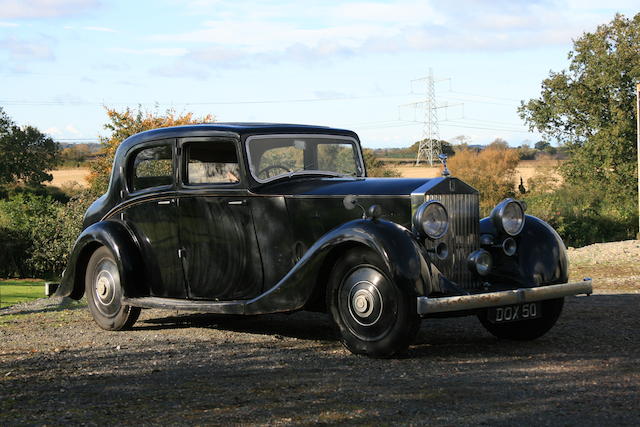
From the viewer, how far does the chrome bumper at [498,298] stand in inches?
250

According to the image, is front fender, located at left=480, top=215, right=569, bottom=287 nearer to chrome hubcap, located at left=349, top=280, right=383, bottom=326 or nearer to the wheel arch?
the wheel arch

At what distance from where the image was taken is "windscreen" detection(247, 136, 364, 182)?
8.07 meters

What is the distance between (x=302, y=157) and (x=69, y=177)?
6709 cm

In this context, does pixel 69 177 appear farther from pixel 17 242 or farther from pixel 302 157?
pixel 302 157

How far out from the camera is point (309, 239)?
7566 mm

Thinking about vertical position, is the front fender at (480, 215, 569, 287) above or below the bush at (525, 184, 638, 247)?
above

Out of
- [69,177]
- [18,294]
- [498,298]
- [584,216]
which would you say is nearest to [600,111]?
[584,216]

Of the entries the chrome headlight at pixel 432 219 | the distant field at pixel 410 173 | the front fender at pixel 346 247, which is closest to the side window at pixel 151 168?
the front fender at pixel 346 247

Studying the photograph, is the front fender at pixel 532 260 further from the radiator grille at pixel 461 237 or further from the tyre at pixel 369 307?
the tyre at pixel 369 307

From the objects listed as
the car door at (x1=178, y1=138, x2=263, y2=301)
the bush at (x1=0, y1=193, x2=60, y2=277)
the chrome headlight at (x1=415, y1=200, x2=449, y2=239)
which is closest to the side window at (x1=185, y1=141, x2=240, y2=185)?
the car door at (x1=178, y1=138, x2=263, y2=301)

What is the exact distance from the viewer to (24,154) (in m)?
59.1

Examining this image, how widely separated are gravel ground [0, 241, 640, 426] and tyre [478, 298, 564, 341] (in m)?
0.12

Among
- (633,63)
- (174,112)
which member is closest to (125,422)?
(633,63)

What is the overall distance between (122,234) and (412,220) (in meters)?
3.27
